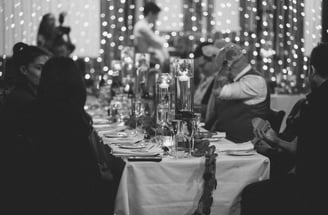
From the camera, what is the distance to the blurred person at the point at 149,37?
352 inches

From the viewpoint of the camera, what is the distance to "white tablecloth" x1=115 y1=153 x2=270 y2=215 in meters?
3.11

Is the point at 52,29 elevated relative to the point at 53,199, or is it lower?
elevated

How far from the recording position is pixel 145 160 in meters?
3.15

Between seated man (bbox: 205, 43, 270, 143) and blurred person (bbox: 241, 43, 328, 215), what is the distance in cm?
148

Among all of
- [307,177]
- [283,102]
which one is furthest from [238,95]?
[283,102]

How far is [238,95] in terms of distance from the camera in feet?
16.3

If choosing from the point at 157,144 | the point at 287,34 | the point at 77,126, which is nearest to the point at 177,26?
the point at 287,34

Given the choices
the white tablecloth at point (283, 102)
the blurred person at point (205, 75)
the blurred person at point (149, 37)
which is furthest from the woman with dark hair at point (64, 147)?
the blurred person at point (149, 37)

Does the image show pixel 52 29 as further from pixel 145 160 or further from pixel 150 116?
pixel 145 160

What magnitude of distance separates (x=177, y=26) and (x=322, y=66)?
25.9 ft

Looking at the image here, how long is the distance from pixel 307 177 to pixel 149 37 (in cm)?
605

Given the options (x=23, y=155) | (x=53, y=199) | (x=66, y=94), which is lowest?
(x=53, y=199)

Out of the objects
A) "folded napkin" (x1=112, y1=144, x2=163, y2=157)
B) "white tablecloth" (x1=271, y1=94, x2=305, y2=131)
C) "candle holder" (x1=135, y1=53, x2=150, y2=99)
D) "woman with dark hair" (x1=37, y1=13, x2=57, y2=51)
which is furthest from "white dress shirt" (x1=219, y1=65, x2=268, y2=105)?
"woman with dark hair" (x1=37, y1=13, x2=57, y2=51)

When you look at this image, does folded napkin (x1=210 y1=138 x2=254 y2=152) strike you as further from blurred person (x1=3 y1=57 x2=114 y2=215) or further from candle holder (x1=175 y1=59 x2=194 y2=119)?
blurred person (x1=3 y1=57 x2=114 y2=215)
